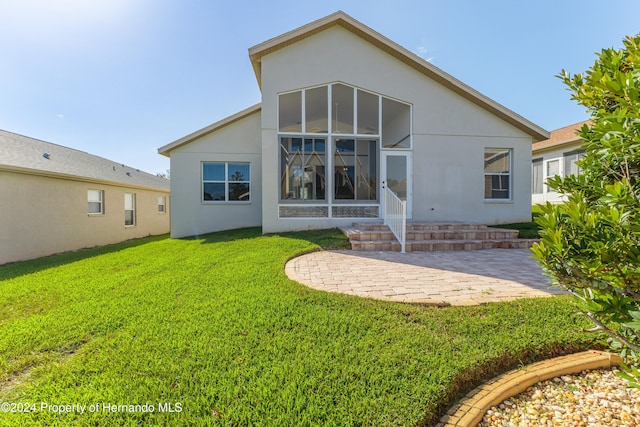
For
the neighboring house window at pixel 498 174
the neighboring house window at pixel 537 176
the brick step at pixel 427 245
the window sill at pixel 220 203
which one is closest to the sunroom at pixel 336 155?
the brick step at pixel 427 245

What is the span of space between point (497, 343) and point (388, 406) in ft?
4.79

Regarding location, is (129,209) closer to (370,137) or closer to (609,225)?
(370,137)

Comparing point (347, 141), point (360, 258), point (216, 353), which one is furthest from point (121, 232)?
point (216, 353)

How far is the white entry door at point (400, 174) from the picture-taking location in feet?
32.8

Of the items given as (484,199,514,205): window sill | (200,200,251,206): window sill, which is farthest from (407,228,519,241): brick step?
(200,200,251,206): window sill

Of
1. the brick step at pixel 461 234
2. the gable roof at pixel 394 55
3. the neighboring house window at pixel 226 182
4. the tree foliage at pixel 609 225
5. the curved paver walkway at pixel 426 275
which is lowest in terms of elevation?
the curved paver walkway at pixel 426 275

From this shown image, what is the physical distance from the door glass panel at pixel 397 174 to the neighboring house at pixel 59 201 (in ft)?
41.4

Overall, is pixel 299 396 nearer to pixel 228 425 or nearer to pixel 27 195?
pixel 228 425

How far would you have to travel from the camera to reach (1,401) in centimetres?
214

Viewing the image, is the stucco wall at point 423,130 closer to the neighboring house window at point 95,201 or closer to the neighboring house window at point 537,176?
the neighboring house window at point 537,176

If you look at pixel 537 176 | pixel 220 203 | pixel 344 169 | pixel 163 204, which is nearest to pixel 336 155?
pixel 344 169

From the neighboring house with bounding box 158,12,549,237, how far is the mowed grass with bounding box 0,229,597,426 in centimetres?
575

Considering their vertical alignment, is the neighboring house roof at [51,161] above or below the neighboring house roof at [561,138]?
below

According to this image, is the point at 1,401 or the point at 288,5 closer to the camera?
the point at 1,401
